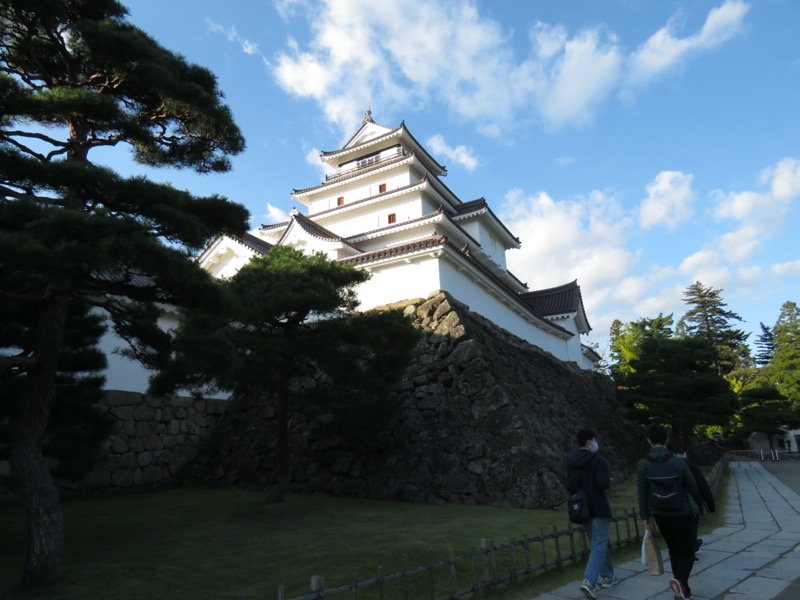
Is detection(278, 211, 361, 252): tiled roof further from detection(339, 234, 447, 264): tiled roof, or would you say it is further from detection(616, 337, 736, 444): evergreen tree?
detection(616, 337, 736, 444): evergreen tree

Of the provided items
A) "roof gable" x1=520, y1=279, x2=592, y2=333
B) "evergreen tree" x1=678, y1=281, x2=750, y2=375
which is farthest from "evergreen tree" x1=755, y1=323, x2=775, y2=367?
"roof gable" x1=520, y1=279, x2=592, y2=333

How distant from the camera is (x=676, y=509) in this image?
371 cm

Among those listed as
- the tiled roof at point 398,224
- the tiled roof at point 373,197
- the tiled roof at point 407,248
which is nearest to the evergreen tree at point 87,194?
the tiled roof at point 407,248

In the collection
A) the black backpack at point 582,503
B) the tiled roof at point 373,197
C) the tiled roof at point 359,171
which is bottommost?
the black backpack at point 582,503

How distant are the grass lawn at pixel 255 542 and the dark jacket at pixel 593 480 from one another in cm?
95

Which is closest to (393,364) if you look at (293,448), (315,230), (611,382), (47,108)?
(293,448)

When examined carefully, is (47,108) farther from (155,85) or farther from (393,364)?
(393,364)

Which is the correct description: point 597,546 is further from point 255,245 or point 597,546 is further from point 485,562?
point 255,245

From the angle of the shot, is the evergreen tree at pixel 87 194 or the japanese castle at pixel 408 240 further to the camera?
the japanese castle at pixel 408 240

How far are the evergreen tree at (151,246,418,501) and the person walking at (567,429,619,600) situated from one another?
469cm

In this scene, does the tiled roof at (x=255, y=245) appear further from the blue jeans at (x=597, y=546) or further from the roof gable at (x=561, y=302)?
the blue jeans at (x=597, y=546)

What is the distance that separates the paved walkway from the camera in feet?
13.8

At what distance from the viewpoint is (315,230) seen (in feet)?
57.2

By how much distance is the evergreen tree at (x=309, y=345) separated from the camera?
314 inches
